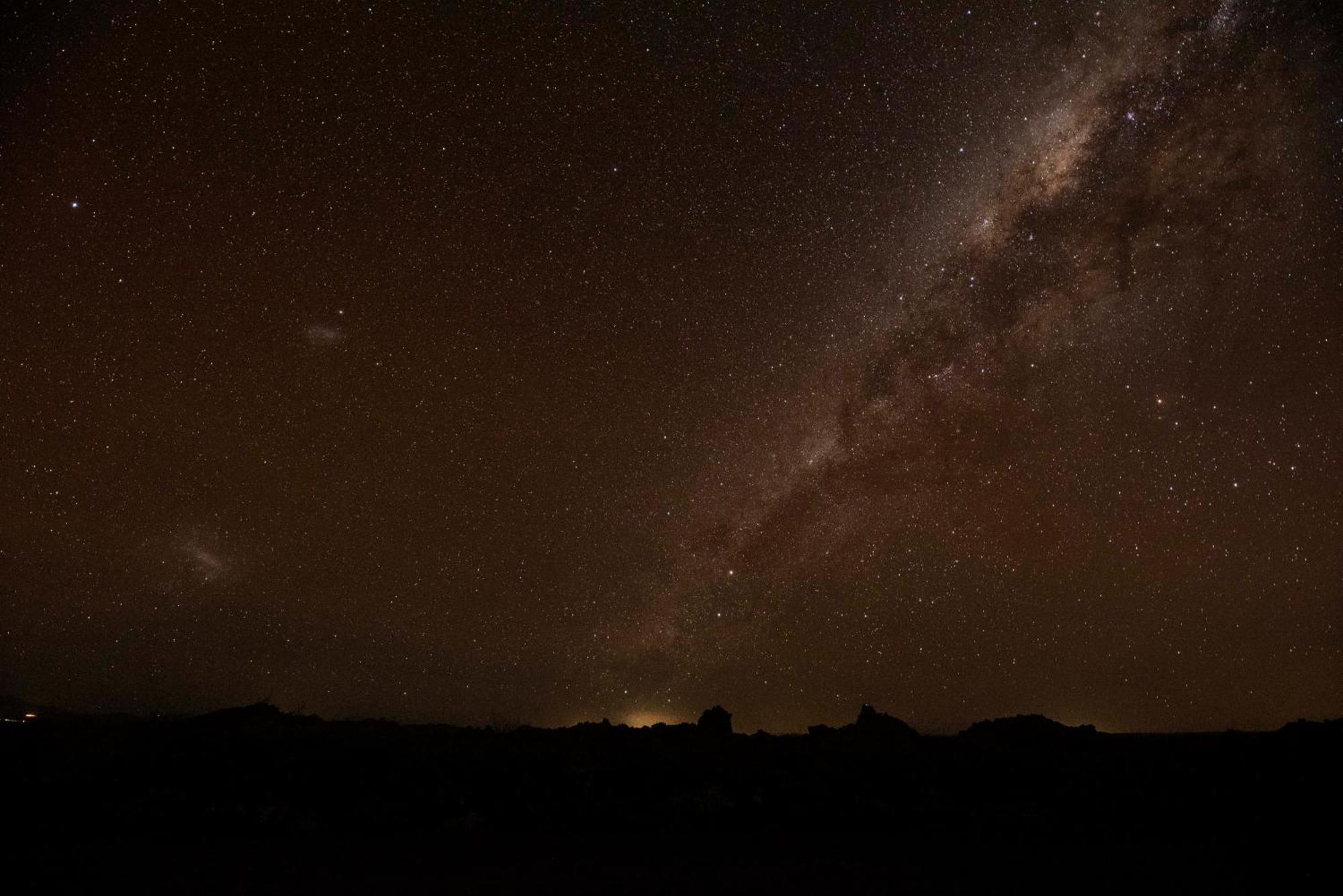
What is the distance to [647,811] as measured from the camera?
928 cm

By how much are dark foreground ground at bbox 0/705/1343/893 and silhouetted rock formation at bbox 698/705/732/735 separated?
1225mm

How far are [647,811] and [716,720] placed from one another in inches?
202

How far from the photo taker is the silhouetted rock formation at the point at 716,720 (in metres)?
13.8

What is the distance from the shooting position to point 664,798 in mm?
9609

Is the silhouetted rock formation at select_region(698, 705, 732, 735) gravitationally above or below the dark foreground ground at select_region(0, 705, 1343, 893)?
above

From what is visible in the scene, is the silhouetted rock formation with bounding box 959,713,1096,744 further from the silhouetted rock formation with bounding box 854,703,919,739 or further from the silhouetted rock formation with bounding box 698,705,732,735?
the silhouetted rock formation with bounding box 698,705,732,735

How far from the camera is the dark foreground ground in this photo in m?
7.11

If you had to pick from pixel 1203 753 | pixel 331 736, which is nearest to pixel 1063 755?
pixel 1203 753

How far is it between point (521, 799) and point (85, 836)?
4713 mm

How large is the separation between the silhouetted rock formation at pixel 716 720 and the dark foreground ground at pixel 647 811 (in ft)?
4.02

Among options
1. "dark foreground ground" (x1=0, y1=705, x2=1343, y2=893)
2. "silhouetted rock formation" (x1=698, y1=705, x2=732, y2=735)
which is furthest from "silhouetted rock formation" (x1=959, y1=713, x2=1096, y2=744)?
"silhouetted rock formation" (x1=698, y1=705, x2=732, y2=735)

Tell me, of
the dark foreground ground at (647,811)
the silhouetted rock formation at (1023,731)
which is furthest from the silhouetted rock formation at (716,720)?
the silhouetted rock formation at (1023,731)

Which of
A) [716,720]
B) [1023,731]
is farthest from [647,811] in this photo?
[1023,731]

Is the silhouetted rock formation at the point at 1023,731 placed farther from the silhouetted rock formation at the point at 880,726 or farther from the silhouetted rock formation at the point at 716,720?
the silhouetted rock formation at the point at 716,720
